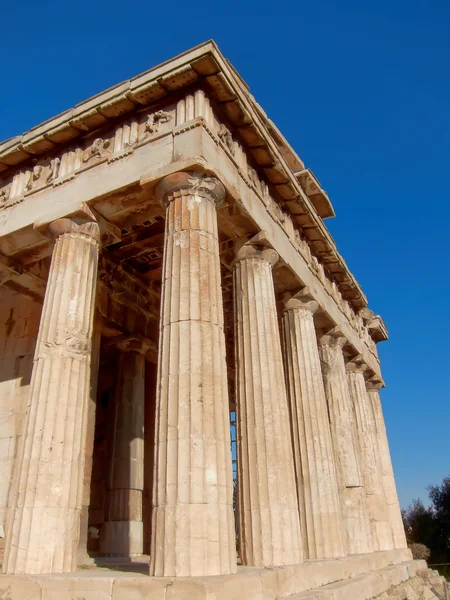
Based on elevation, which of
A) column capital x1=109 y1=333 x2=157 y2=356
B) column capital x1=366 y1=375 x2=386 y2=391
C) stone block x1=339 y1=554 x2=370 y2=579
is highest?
column capital x1=366 y1=375 x2=386 y2=391

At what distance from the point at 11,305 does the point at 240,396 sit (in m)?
8.90

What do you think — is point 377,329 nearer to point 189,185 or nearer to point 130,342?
point 130,342

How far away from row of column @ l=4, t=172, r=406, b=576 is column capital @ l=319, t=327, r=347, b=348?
A: 11.1ft

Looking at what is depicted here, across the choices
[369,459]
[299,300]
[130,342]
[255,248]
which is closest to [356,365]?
[369,459]

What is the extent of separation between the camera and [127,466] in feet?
52.3

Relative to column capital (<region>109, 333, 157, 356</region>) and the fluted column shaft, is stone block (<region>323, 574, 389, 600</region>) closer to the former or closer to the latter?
A: the fluted column shaft

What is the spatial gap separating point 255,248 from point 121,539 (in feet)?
30.3

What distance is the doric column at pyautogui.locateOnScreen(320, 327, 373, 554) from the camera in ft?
52.1

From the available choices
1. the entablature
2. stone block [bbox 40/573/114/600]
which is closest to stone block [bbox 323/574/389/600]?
stone block [bbox 40/573/114/600]

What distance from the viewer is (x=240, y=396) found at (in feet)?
36.8

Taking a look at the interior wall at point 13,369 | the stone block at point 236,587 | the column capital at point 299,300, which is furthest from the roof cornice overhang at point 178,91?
the stone block at point 236,587

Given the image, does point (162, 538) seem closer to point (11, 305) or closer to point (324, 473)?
point (324, 473)

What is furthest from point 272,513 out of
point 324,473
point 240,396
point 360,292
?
point 360,292

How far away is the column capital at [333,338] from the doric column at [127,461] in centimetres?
616
